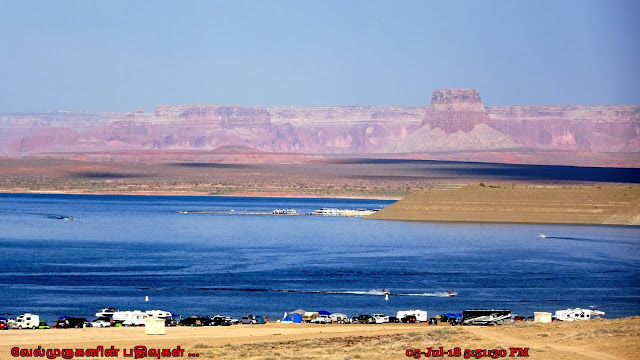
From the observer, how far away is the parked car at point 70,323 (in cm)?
4281

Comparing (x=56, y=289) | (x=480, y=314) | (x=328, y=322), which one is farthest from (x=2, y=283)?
(x=480, y=314)

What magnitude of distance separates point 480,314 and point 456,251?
41.1 metres

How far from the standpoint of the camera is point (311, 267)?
73.2 metres

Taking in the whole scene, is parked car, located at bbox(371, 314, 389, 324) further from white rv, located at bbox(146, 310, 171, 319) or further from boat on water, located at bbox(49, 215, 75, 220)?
boat on water, located at bbox(49, 215, 75, 220)

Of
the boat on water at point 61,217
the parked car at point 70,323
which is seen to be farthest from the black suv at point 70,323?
the boat on water at point 61,217

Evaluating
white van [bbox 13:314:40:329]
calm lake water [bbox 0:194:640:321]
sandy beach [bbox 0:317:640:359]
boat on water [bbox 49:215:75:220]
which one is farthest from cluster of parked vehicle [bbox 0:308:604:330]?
boat on water [bbox 49:215:75:220]

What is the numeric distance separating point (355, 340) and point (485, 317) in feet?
30.9

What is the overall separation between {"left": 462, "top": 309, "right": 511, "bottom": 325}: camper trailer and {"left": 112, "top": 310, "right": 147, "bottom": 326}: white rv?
12380mm

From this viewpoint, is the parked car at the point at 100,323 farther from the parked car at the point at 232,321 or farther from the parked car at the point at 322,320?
the parked car at the point at 322,320

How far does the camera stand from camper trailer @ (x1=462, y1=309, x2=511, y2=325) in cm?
4394

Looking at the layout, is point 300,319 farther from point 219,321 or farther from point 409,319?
point 409,319

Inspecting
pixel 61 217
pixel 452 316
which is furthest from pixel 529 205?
pixel 452 316

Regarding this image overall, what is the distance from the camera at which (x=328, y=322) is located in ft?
151

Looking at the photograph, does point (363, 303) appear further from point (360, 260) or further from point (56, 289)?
point (360, 260)
